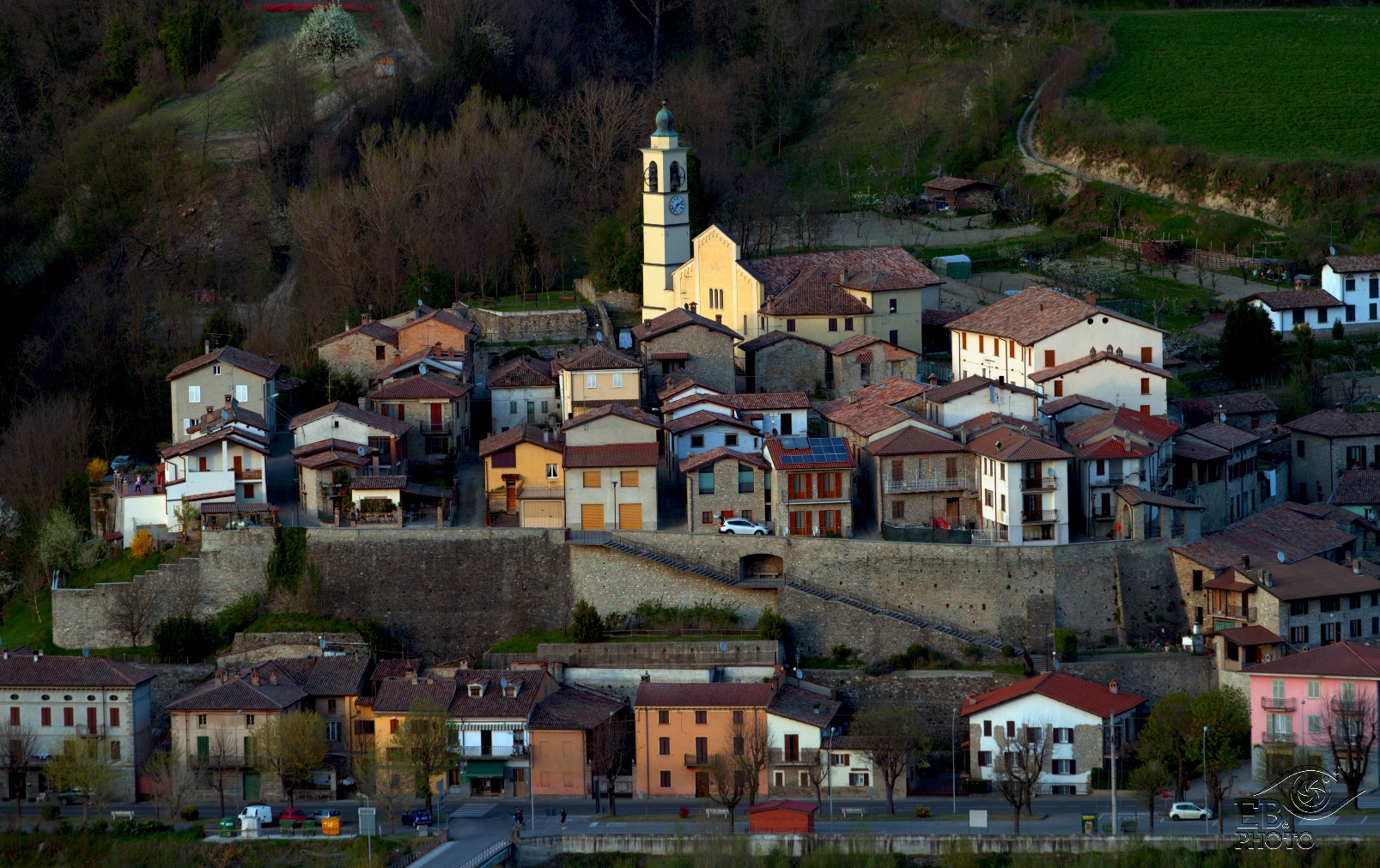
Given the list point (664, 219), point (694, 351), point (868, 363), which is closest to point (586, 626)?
point (694, 351)

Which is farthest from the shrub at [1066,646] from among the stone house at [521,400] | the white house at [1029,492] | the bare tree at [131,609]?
the bare tree at [131,609]

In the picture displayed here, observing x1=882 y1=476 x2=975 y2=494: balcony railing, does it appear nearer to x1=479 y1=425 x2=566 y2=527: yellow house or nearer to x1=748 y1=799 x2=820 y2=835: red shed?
x1=479 y1=425 x2=566 y2=527: yellow house

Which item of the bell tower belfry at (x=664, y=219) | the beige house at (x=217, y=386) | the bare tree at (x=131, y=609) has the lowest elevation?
the bare tree at (x=131, y=609)

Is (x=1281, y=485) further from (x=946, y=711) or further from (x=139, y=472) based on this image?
(x=139, y=472)

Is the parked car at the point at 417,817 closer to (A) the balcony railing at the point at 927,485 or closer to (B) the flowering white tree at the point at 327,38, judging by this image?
(A) the balcony railing at the point at 927,485

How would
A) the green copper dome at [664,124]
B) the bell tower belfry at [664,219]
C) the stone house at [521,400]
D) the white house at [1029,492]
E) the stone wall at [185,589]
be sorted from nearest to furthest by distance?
the white house at [1029,492], the stone wall at [185,589], the stone house at [521,400], the bell tower belfry at [664,219], the green copper dome at [664,124]

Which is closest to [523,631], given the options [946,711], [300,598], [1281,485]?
[300,598]
